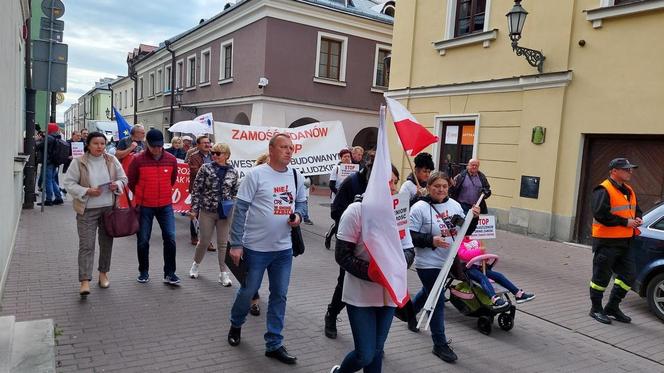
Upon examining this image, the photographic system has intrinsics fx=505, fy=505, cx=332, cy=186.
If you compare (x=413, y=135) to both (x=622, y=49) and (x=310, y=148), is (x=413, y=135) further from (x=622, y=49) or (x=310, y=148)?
(x=622, y=49)

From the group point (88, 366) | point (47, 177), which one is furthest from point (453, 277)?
point (47, 177)

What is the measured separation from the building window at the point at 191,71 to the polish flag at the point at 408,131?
2400 cm

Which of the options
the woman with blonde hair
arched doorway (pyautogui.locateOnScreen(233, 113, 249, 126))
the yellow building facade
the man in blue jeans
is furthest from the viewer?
arched doorway (pyautogui.locateOnScreen(233, 113, 249, 126))

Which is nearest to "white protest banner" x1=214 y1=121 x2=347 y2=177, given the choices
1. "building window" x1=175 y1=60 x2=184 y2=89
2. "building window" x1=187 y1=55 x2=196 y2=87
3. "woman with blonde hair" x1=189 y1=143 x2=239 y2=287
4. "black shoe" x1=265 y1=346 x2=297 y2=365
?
"woman with blonde hair" x1=189 y1=143 x2=239 y2=287

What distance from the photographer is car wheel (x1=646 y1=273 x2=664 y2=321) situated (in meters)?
5.88

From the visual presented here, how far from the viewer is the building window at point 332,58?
824 inches

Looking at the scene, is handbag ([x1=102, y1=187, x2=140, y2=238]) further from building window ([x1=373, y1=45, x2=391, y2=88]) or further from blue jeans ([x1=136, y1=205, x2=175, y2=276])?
building window ([x1=373, y1=45, x2=391, y2=88])

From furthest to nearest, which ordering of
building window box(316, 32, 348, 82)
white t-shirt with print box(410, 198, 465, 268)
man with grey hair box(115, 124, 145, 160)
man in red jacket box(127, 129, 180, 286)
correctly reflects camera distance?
building window box(316, 32, 348, 82) < man with grey hair box(115, 124, 145, 160) < man in red jacket box(127, 129, 180, 286) < white t-shirt with print box(410, 198, 465, 268)

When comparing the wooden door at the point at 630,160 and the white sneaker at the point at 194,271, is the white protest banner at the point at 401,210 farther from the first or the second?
the wooden door at the point at 630,160

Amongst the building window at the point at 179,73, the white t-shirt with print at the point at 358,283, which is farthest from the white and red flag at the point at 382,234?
the building window at the point at 179,73

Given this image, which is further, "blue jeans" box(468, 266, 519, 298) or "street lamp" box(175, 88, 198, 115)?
"street lamp" box(175, 88, 198, 115)

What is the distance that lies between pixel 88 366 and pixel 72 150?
38.4 ft

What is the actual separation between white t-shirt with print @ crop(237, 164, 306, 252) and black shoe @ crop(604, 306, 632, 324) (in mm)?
4107

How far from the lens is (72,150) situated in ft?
45.9
